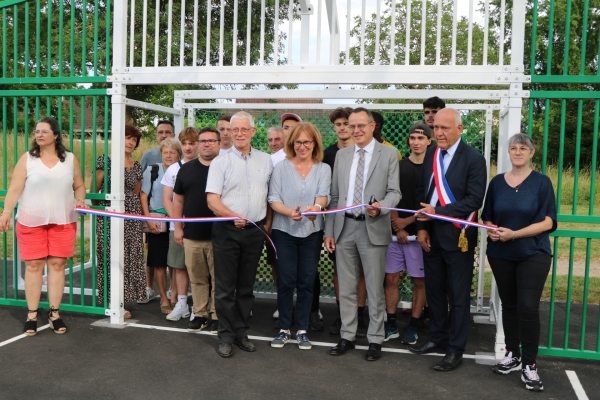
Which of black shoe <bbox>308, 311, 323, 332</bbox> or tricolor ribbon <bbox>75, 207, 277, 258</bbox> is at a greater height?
tricolor ribbon <bbox>75, 207, 277, 258</bbox>

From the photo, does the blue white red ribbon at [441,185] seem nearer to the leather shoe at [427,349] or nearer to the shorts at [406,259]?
the shorts at [406,259]

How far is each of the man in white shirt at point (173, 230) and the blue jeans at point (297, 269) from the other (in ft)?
4.55

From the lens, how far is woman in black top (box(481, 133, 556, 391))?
442 cm

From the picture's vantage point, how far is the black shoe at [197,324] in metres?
5.81

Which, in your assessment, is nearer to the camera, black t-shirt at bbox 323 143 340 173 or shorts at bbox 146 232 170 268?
black t-shirt at bbox 323 143 340 173

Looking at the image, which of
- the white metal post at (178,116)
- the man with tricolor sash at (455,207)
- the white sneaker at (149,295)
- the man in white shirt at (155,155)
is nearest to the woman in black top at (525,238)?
the man with tricolor sash at (455,207)

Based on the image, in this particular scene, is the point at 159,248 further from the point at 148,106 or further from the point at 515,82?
the point at 515,82

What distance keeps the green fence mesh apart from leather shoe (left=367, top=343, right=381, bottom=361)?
1.92 metres

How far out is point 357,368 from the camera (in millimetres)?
4812

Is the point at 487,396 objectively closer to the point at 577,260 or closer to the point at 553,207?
the point at 553,207

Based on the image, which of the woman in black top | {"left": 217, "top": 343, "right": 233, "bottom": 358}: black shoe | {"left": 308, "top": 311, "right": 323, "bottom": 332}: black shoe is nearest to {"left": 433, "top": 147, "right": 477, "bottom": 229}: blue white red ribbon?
the woman in black top

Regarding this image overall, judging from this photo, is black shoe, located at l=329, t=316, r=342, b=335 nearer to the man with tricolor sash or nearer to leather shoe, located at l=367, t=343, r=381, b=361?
leather shoe, located at l=367, t=343, r=381, b=361

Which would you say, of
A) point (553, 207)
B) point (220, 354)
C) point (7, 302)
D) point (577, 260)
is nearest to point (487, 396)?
point (553, 207)

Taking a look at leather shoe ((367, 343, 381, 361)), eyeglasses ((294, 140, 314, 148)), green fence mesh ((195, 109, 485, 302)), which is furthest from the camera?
green fence mesh ((195, 109, 485, 302))
